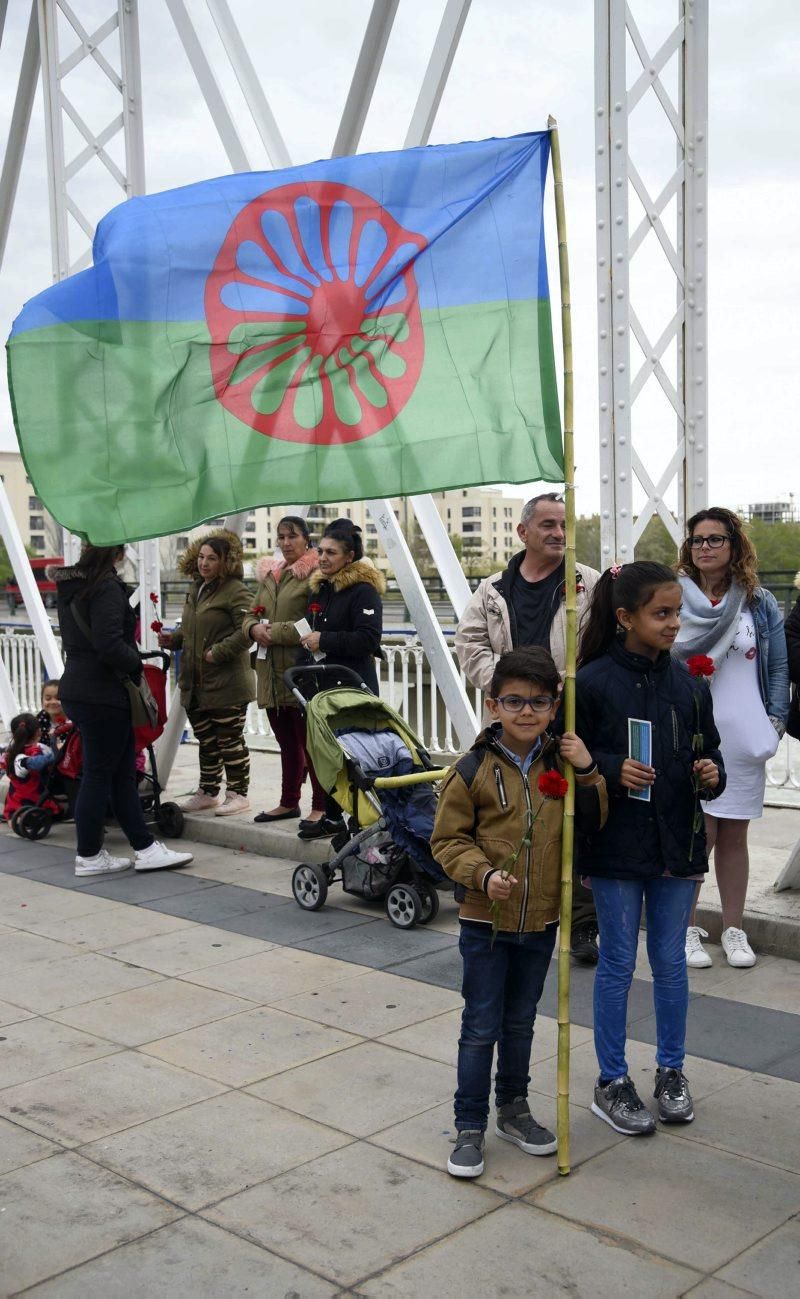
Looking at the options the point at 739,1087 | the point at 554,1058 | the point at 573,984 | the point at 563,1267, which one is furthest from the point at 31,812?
the point at 563,1267

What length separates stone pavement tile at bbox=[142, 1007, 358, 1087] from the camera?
4.76m

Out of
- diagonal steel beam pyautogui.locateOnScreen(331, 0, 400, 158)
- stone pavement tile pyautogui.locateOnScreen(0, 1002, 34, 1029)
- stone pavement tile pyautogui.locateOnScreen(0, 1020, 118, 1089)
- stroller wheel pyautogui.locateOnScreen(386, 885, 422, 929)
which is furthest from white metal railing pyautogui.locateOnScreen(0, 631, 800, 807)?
diagonal steel beam pyautogui.locateOnScreen(331, 0, 400, 158)

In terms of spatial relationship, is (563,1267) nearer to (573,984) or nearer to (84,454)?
(573,984)

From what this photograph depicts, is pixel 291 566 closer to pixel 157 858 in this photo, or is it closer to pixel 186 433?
pixel 157 858

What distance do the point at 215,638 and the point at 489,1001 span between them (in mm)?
5041

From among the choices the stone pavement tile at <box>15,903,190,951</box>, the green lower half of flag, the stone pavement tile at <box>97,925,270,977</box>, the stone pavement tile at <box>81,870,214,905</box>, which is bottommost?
the stone pavement tile at <box>81,870,214,905</box>

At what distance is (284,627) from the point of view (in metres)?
8.16

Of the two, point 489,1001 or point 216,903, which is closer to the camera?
point 489,1001

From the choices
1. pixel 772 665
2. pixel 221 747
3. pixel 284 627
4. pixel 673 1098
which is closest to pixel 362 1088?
pixel 673 1098

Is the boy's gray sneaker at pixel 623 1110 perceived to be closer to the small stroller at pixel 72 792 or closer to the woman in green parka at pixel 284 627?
the woman in green parka at pixel 284 627

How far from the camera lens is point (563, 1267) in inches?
131

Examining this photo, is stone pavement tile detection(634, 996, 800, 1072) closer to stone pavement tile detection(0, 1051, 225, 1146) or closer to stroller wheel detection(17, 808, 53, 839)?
stone pavement tile detection(0, 1051, 225, 1146)

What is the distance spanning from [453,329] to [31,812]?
18.6ft

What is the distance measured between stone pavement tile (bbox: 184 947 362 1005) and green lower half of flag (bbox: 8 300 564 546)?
2.08 m
